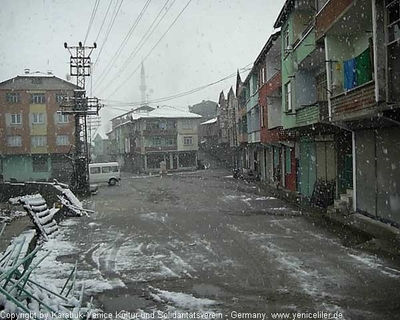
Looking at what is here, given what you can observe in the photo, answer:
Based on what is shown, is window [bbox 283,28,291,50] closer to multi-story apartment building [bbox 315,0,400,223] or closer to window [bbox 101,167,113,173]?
multi-story apartment building [bbox 315,0,400,223]

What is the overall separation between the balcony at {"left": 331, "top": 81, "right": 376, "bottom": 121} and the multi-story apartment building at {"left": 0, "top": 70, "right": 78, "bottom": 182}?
36.6 meters

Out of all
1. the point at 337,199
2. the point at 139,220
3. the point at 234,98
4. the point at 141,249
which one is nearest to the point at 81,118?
the point at 139,220

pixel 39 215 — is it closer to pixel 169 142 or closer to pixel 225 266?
pixel 225 266

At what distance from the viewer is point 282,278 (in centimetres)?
862

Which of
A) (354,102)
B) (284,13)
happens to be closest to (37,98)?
(284,13)

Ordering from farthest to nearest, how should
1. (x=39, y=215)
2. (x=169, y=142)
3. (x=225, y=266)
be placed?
(x=169, y=142) < (x=39, y=215) < (x=225, y=266)

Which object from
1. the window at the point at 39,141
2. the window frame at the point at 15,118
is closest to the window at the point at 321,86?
the window at the point at 39,141

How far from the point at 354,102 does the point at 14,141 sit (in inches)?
1639

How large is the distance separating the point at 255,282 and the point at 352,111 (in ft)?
22.1

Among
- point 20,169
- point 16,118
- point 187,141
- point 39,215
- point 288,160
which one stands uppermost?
point 16,118

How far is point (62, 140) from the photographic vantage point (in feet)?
159

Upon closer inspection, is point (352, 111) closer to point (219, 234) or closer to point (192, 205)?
point (219, 234)

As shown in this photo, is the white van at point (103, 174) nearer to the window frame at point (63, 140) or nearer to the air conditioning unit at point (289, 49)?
the window frame at point (63, 140)

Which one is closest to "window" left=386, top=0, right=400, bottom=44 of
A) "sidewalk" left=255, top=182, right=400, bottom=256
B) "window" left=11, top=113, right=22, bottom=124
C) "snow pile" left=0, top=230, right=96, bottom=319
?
"sidewalk" left=255, top=182, right=400, bottom=256
